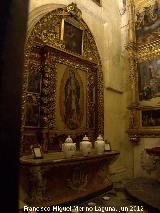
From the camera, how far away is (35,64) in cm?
529

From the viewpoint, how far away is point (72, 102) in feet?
19.8

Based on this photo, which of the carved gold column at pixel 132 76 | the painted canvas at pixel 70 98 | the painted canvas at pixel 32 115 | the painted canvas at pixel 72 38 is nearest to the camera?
the painted canvas at pixel 32 115

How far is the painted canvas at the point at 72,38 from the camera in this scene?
6.21m

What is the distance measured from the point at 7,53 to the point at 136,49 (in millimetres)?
7962

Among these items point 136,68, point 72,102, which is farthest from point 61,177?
point 136,68

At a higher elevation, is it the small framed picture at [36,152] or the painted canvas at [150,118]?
the painted canvas at [150,118]

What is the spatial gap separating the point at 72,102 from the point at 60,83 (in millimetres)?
655

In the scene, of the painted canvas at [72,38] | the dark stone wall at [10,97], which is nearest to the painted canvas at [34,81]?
the painted canvas at [72,38]

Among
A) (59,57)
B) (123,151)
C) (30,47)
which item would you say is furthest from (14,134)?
(123,151)

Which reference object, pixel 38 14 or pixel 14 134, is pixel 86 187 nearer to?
pixel 38 14

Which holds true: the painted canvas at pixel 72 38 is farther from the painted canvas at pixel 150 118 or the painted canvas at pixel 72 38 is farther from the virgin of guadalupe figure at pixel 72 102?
the painted canvas at pixel 150 118

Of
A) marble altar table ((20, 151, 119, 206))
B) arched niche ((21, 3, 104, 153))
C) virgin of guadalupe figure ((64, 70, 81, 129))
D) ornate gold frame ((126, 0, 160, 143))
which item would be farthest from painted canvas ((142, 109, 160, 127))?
virgin of guadalupe figure ((64, 70, 81, 129))

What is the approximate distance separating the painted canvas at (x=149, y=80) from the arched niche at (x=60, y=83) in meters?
1.63

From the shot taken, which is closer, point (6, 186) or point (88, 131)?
point (6, 186)
